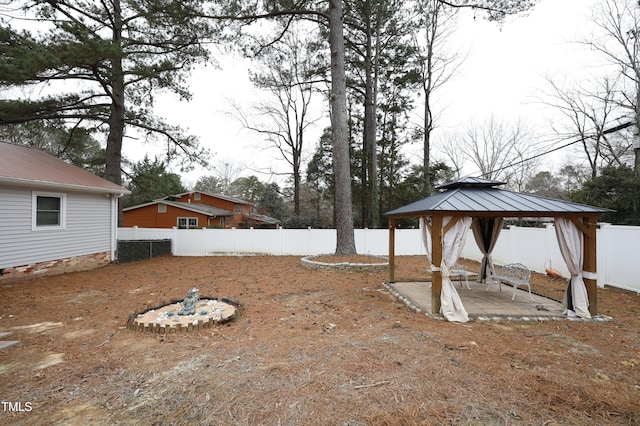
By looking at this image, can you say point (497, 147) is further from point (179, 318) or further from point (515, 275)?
point (179, 318)

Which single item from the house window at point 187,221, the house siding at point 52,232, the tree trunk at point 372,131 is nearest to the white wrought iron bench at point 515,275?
the tree trunk at point 372,131

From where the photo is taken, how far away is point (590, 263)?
457 cm

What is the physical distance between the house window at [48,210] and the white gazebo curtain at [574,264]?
1188 cm

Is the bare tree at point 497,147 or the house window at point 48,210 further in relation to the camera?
the bare tree at point 497,147

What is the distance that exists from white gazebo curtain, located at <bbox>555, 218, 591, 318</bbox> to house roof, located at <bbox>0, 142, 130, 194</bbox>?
447 inches

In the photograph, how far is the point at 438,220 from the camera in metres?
4.45

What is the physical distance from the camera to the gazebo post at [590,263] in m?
4.54

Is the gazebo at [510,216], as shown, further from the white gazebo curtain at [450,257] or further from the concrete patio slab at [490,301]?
the concrete patio slab at [490,301]

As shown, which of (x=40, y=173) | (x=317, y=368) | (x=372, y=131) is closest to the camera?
(x=317, y=368)

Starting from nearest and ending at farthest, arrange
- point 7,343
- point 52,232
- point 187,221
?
point 7,343, point 52,232, point 187,221

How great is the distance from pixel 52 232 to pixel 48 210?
63 centimetres

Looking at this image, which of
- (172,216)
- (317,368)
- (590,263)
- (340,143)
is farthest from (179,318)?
(172,216)

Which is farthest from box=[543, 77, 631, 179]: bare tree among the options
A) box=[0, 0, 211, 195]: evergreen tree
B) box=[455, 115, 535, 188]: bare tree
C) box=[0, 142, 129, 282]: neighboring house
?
box=[0, 142, 129, 282]: neighboring house

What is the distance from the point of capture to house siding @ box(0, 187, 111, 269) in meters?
6.82
